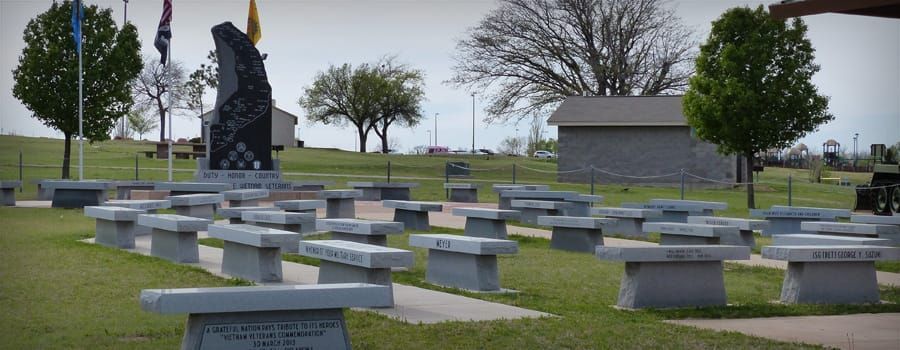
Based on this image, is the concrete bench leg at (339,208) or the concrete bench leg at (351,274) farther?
the concrete bench leg at (339,208)

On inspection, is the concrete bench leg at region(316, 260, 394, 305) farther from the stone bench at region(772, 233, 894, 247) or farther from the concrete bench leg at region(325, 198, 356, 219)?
the concrete bench leg at region(325, 198, 356, 219)

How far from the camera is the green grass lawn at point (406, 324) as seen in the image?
8.37 metres

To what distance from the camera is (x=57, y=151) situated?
55812 mm

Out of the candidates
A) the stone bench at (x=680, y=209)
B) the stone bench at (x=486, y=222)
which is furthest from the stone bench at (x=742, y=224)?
the stone bench at (x=486, y=222)

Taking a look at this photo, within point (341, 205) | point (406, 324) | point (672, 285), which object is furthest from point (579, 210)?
point (406, 324)

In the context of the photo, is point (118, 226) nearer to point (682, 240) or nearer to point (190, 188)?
point (682, 240)

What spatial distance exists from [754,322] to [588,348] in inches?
95.1

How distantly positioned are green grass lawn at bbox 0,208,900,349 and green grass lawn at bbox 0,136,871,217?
15.0 m

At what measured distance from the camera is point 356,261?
1015 cm

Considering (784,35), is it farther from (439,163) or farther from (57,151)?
(57,151)

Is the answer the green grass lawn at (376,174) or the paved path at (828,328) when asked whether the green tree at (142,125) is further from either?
the paved path at (828,328)

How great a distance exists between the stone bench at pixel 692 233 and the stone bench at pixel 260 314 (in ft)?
27.5

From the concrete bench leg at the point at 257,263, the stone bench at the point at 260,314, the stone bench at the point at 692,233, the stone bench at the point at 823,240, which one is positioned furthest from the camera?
the stone bench at the point at 692,233

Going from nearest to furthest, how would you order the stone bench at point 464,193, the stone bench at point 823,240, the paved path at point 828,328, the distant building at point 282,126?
the paved path at point 828,328 → the stone bench at point 823,240 → the stone bench at point 464,193 → the distant building at point 282,126
